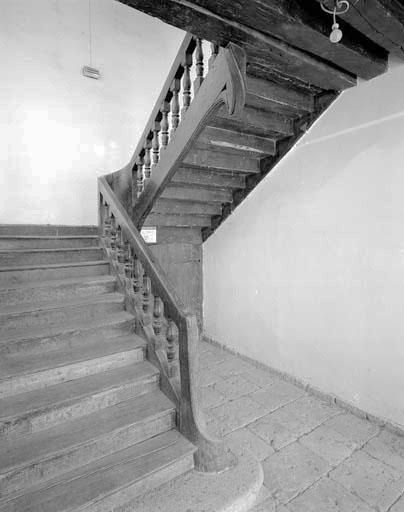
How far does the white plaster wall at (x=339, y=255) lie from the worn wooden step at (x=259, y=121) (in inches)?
9.8

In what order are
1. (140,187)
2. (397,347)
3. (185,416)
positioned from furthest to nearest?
(140,187) → (397,347) → (185,416)

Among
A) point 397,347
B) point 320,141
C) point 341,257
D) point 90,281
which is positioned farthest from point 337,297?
point 90,281

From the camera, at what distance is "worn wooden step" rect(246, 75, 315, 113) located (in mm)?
2242

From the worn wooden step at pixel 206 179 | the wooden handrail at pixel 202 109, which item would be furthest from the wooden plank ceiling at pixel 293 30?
the worn wooden step at pixel 206 179

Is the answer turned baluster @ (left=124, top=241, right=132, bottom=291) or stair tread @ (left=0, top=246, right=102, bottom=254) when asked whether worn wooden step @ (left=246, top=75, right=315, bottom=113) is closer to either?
turned baluster @ (left=124, top=241, right=132, bottom=291)

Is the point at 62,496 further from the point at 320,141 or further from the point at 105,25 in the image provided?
the point at 105,25

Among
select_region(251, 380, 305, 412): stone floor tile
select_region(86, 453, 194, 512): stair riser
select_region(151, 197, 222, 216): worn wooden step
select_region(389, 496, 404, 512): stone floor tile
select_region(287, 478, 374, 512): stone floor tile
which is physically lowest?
select_region(251, 380, 305, 412): stone floor tile

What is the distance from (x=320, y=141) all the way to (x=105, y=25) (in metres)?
3.93

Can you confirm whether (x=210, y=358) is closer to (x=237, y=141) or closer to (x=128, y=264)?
(x=128, y=264)

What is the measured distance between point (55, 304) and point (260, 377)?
218 centimetres

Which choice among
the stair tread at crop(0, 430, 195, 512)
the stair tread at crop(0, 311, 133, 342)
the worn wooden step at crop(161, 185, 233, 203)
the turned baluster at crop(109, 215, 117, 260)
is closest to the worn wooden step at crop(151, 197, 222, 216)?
the worn wooden step at crop(161, 185, 233, 203)

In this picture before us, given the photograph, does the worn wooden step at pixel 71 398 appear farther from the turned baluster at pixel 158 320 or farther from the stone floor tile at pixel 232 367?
the stone floor tile at pixel 232 367

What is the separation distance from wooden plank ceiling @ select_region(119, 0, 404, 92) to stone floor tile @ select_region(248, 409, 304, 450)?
2611 mm

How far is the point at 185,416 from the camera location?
75.7 inches
